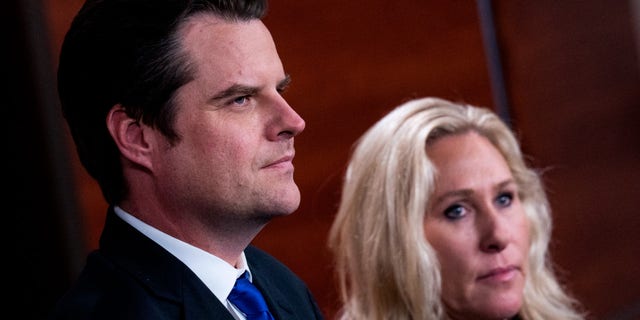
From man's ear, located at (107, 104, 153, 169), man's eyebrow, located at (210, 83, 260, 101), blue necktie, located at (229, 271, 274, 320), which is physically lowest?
blue necktie, located at (229, 271, 274, 320)

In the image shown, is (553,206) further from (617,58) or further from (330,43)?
(330,43)

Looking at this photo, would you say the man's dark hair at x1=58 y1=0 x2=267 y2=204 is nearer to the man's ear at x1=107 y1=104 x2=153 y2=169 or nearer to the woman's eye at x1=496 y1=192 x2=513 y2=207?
the man's ear at x1=107 y1=104 x2=153 y2=169

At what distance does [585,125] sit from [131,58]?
236 centimetres

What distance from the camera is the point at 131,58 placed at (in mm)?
1355

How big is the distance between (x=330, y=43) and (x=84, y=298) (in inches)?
55.4

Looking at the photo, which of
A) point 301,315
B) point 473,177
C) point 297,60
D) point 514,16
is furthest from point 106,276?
point 514,16

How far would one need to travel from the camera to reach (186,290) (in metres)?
1.35

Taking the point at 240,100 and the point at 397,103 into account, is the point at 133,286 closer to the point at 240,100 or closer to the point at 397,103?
the point at 240,100

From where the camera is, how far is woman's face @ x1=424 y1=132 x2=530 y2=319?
78.2 inches

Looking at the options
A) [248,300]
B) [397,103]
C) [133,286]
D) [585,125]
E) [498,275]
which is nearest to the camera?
[133,286]

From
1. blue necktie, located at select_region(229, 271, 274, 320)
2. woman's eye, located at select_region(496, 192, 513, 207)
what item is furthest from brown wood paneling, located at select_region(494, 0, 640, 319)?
blue necktie, located at select_region(229, 271, 274, 320)

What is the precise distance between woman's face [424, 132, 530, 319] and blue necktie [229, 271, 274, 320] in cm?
65

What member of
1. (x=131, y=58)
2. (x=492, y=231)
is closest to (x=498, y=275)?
(x=492, y=231)

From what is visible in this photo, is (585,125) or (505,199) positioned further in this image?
(585,125)
